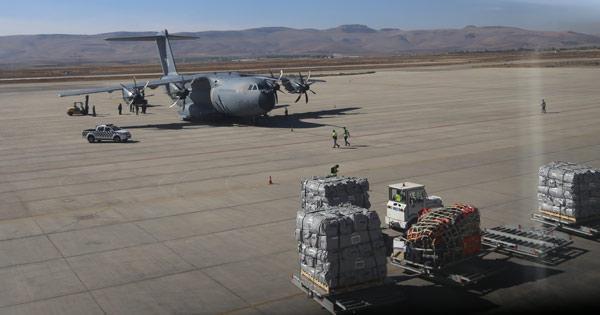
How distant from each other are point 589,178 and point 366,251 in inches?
376

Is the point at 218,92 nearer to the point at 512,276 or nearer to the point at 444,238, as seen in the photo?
the point at 444,238

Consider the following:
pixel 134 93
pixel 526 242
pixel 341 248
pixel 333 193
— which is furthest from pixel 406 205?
pixel 134 93

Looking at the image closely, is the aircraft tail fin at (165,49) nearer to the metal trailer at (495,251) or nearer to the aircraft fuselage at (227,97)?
the aircraft fuselage at (227,97)

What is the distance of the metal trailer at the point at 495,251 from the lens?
1620 cm


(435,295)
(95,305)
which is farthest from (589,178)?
(95,305)

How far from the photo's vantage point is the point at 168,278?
1700cm

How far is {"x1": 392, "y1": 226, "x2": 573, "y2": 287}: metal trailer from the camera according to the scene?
16203mm

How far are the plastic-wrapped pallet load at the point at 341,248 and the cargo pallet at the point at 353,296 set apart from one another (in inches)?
4.0

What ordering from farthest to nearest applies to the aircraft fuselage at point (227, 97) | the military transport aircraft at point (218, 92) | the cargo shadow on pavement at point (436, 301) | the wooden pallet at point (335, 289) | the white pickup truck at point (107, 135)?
the military transport aircraft at point (218, 92)
the aircraft fuselage at point (227, 97)
the white pickup truck at point (107, 135)
the cargo shadow on pavement at point (436, 301)
the wooden pallet at point (335, 289)

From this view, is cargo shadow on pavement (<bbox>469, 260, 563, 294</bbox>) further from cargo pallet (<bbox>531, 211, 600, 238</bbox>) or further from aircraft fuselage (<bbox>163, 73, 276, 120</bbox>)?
aircraft fuselage (<bbox>163, 73, 276, 120</bbox>)

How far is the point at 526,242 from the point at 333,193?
20.1 feet

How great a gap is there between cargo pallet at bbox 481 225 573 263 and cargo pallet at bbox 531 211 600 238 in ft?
1.87

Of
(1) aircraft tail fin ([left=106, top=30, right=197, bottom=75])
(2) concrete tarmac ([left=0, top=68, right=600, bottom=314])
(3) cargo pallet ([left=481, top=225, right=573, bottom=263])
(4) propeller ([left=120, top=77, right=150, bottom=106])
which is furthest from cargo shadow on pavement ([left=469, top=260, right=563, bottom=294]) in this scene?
(1) aircraft tail fin ([left=106, top=30, right=197, bottom=75])

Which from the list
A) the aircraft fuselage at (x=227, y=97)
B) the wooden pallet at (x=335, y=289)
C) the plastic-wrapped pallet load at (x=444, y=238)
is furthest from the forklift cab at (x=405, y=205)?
the aircraft fuselage at (x=227, y=97)
